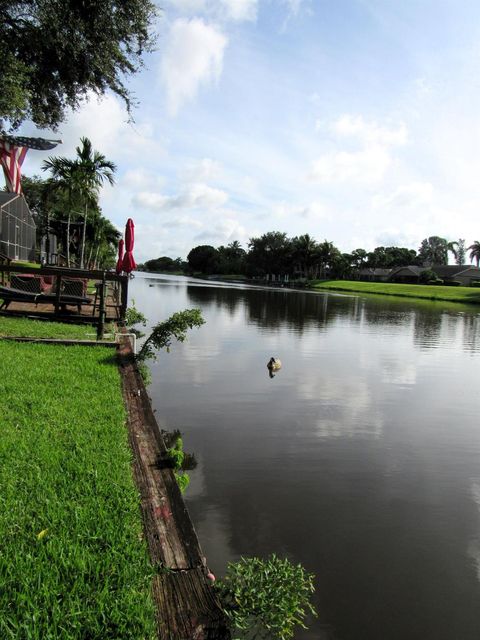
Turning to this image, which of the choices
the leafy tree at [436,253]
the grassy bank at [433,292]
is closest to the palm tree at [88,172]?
the grassy bank at [433,292]

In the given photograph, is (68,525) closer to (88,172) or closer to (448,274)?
(88,172)

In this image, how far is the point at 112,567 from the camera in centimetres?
300

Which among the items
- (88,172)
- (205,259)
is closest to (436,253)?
(205,259)

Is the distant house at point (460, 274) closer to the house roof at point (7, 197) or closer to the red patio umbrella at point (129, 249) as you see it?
the house roof at point (7, 197)

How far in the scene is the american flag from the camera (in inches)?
886

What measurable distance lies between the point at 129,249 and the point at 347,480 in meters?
10.6

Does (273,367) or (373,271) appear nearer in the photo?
(273,367)

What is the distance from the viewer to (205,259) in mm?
187875

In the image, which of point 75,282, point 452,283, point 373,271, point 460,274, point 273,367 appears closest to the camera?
point 273,367

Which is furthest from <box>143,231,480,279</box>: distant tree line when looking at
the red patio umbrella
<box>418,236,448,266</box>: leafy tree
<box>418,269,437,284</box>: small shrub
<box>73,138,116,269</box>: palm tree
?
the red patio umbrella

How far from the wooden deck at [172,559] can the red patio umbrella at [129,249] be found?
10363mm

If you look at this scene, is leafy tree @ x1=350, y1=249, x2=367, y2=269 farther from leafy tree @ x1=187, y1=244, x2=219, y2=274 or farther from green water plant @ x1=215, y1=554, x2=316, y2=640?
green water plant @ x1=215, y1=554, x2=316, y2=640

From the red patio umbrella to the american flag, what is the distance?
32.2 feet

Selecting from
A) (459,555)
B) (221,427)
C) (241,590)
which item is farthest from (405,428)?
(241,590)
